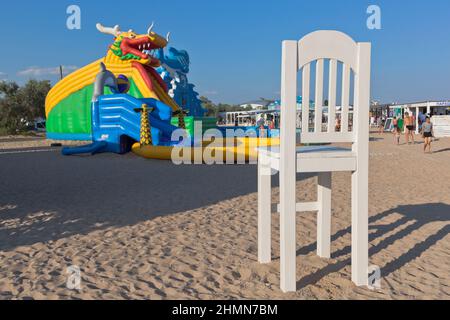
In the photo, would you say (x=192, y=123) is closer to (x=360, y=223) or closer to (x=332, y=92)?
(x=332, y=92)

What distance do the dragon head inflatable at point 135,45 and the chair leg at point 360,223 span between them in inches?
563

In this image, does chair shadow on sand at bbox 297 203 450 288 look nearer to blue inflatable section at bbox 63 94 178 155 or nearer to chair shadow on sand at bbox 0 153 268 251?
chair shadow on sand at bbox 0 153 268 251

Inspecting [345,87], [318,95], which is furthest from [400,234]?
[318,95]

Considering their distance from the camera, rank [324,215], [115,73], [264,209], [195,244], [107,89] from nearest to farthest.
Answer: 1. [264,209]
2. [324,215]
3. [195,244]
4. [115,73]
5. [107,89]

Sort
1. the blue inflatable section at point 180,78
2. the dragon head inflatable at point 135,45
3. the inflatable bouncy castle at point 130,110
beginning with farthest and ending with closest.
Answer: the blue inflatable section at point 180,78
the dragon head inflatable at point 135,45
the inflatable bouncy castle at point 130,110

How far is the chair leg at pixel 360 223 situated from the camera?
106 inches

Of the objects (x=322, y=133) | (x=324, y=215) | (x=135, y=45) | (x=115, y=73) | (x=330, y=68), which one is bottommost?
(x=324, y=215)

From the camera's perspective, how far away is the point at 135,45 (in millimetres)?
15906

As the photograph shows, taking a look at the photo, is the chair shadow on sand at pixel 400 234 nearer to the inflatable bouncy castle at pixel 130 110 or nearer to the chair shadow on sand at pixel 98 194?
the chair shadow on sand at pixel 98 194

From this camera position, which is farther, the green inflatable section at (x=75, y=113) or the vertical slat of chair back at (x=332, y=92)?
the green inflatable section at (x=75, y=113)

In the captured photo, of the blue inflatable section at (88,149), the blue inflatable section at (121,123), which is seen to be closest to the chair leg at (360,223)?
the blue inflatable section at (121,123)

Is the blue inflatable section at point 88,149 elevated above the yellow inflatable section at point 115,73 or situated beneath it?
situated beneath

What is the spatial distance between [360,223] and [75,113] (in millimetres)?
16921
